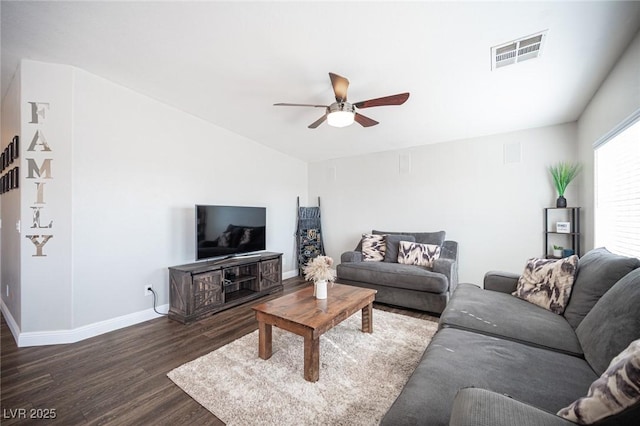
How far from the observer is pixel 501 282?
8.40ft

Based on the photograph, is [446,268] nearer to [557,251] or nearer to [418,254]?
[418,254]

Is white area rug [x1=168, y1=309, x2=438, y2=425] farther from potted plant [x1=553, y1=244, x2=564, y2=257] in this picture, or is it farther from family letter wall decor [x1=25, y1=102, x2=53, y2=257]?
potted plant [x1=553, y1=244, x2=564, y2=257]

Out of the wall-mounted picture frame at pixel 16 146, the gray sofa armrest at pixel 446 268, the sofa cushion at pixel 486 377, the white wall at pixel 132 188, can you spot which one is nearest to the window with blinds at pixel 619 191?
the gray sofa armrest at pixel 446 268

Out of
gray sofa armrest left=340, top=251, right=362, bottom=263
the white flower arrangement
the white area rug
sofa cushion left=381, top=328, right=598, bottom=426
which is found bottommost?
the white area rug

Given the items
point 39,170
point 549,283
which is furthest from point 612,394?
point 39,170

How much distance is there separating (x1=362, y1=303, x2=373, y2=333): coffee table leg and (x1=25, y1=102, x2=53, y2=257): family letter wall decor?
127 inches

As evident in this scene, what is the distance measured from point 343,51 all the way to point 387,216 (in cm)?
309

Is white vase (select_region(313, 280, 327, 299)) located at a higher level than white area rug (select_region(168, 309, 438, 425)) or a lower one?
higher

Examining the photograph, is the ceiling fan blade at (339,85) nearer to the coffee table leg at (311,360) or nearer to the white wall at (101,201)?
the coffee table leg at (311,360)

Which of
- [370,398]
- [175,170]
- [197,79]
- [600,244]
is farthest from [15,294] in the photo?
[600,244]

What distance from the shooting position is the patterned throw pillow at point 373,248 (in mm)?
4188

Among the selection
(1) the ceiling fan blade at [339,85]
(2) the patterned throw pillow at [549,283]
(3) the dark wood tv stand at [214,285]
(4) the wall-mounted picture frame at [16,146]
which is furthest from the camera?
(3) the dark wood tv stand at [214,285]

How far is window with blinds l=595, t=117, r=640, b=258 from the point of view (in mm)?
2098

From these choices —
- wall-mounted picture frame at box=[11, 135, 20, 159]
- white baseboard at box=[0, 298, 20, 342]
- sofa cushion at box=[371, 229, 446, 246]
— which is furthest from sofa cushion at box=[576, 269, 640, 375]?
wall-mounted picture frame at box=[11, 135, 20, 159]
